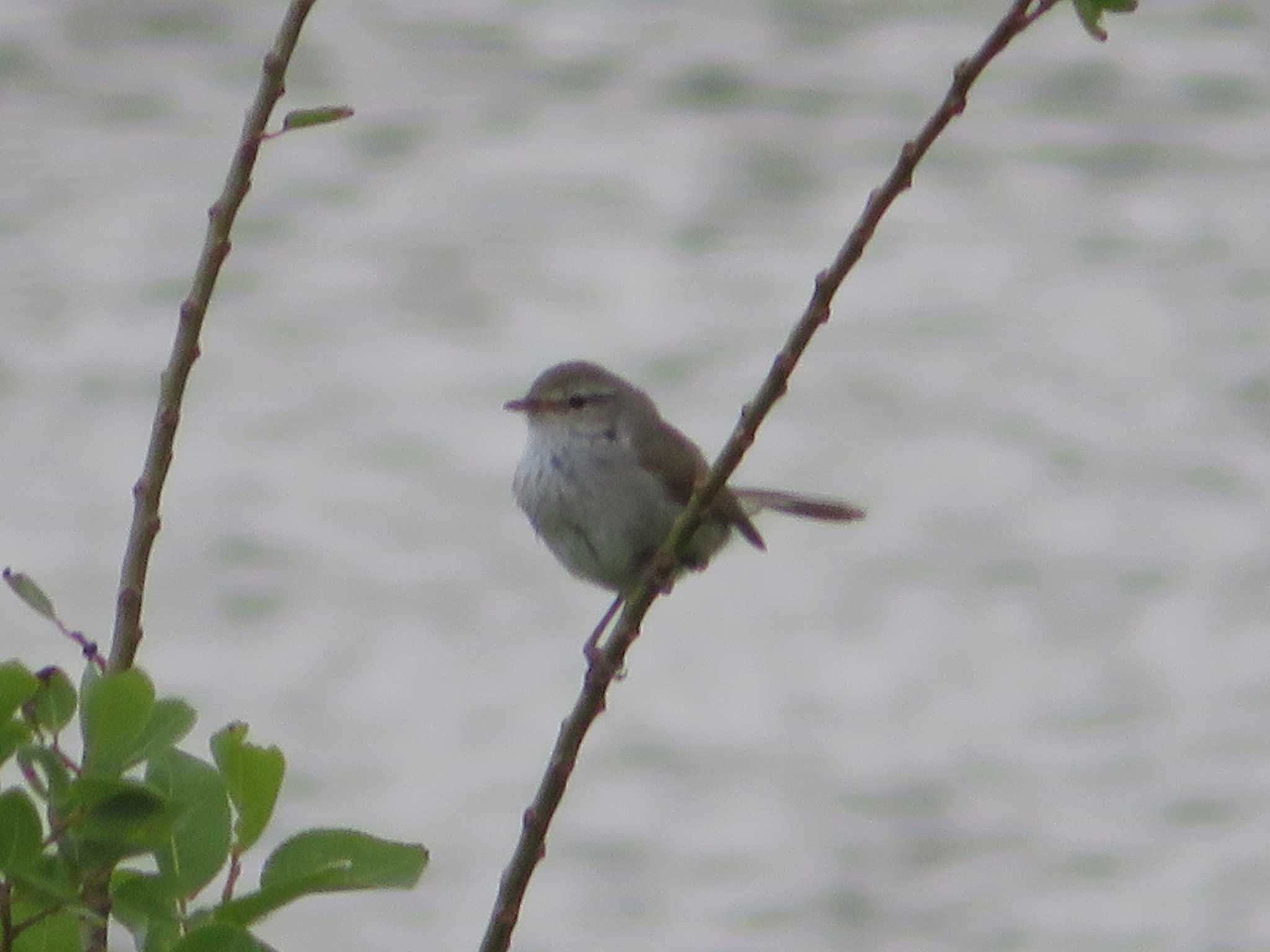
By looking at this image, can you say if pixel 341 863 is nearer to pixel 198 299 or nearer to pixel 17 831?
pixel 17 831

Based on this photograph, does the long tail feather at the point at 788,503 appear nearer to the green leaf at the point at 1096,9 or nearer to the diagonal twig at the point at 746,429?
the diagonal twig at the point at 746,429

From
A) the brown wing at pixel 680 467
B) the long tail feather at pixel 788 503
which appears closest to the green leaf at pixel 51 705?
the brown wing at pixel 680 467

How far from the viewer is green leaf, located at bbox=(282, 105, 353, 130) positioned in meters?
2.32

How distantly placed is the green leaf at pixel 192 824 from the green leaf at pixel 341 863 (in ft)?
0.16

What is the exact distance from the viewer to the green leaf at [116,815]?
1.98 metres

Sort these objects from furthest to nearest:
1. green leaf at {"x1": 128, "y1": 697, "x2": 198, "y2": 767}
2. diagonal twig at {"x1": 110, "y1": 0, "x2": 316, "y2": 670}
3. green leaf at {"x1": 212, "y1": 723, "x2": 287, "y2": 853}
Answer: diagonal twig at {"x1": 110, "y1": 0, "x2": 316, "y2": 670}
green leaf at {"x1": 212, "y1": 723, "x2": 287, "y2": 853}
green leaf at {"x1": 128, "y1": 697, "x2": 198, "y2": 767}

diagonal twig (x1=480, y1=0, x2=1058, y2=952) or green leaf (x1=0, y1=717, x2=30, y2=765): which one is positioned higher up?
diagonal twig (x1=480, y1=0, x2=1058, y2=952)

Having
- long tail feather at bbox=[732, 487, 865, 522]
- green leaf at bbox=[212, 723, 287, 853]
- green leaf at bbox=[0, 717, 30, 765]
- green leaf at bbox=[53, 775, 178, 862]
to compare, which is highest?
long tail feather at bbox=[732, 487, 865, 522]

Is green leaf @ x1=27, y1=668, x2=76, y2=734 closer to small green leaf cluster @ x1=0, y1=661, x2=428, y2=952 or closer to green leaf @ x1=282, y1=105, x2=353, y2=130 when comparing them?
small green leaf cluster @ x1=0, y1=661, x2=428, y2=952

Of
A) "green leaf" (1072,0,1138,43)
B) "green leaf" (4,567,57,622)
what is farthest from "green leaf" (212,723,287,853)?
"green leaf" (1072,0,1138,43)

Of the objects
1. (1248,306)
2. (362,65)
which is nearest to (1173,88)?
(1248,306)

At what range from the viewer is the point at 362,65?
18.7 meters

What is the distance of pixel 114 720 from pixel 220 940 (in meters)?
0.21

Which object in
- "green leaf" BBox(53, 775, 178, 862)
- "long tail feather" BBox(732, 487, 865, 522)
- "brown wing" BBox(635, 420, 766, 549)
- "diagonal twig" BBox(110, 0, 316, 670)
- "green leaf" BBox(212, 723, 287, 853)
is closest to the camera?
"green leaf" BBox(53, 775, 178, 862)
